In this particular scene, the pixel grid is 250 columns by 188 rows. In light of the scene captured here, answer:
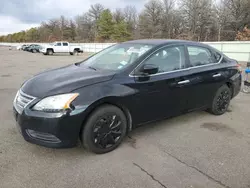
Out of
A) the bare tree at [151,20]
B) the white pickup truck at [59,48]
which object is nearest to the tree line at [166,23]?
the bare tree at [151,20]

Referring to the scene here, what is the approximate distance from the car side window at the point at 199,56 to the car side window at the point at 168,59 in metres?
0.22

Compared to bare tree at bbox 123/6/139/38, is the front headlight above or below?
below

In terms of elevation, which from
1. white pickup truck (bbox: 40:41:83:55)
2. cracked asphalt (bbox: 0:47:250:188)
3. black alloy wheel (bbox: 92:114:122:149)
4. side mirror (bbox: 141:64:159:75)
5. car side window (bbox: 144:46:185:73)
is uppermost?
white pickup truck (bbox: 40:41:83:55)

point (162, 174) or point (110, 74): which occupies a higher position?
point (110, 74)

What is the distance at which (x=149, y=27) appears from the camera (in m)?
48.3

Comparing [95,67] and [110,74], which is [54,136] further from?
[95,67]

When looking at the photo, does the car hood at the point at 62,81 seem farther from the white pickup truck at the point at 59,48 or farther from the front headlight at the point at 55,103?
the white pickup truck at the point at 59,48

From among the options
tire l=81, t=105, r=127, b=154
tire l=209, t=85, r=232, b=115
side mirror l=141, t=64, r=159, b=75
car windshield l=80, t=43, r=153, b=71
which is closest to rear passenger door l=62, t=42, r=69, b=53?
car windshield l=80, t=43, r=153, b=71

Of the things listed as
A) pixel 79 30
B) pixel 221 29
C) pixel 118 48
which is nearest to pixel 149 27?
pixel 221 29

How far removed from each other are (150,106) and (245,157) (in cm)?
142

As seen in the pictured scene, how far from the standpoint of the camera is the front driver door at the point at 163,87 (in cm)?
326

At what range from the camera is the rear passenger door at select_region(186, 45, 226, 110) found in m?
3.91

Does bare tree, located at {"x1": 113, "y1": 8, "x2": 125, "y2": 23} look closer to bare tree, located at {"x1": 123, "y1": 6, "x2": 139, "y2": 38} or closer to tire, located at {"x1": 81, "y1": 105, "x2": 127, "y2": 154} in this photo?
bare tree, located at {"x1": 123, "y1": 6, "x2": 139, "y2": 38}

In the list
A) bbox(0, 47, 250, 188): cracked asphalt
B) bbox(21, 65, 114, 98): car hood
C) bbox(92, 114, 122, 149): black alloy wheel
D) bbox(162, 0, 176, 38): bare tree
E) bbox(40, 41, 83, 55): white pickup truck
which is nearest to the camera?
bbox(0, 47, 250, 188): cracked asphalt
